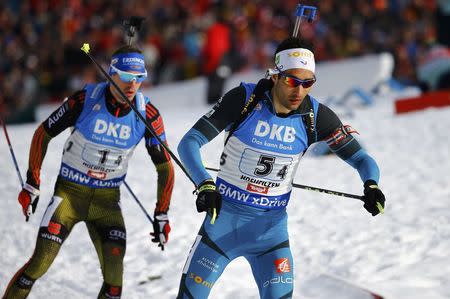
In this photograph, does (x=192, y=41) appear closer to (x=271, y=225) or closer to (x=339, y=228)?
(x=339, y=228)

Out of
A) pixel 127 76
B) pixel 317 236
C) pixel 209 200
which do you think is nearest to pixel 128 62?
pixel 127 76

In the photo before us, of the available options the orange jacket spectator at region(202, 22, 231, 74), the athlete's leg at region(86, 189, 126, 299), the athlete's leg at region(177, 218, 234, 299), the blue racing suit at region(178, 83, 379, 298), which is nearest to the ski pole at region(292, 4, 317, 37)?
the blue racing suit at region(178, 83, 379, 298)

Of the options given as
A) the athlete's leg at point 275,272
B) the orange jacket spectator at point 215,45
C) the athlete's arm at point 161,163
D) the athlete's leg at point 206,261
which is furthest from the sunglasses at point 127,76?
the orange jacket spectator at point 215,45

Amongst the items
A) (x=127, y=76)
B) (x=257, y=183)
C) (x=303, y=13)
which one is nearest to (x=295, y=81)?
(x=257, y=183)

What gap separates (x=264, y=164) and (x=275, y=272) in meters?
0.74

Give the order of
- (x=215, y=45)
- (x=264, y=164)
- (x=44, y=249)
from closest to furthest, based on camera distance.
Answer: (x=264, y=164), (x=44, y=249), (x=215, y=45)

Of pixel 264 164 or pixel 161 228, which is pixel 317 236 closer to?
pixel 161 228

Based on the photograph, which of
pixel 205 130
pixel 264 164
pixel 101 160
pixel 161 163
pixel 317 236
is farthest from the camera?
pixel 317 236

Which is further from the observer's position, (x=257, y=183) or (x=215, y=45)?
(x=215, y=45)

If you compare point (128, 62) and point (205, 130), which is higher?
point (128, 62)

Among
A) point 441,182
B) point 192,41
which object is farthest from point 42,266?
point 192,41

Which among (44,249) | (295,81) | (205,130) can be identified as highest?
(295,81)

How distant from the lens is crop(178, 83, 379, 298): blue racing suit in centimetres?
532

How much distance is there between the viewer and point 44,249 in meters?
6.12
